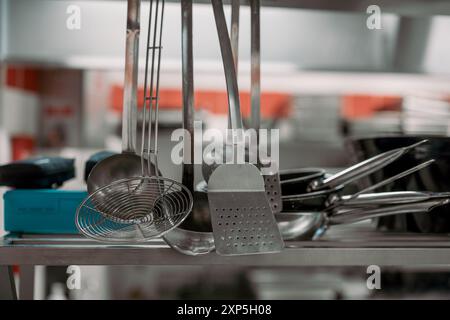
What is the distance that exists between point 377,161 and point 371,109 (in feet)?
6.99

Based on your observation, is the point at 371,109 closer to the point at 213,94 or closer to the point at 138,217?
the point at 213,94

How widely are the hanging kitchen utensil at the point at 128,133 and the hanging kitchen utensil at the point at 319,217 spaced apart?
170 millimetres

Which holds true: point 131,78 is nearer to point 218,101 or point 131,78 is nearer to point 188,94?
point 188,94

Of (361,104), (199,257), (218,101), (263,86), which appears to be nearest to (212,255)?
(199,257)

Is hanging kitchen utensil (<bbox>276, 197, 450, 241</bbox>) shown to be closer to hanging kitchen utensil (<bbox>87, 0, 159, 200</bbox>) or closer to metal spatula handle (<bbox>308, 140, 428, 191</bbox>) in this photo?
metal spatula handle (<bbox>308, 140, 428, 191</bbox>)

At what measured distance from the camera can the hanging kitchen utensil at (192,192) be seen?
542mm

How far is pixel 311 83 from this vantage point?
278cm

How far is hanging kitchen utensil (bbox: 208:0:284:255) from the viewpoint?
512 mm

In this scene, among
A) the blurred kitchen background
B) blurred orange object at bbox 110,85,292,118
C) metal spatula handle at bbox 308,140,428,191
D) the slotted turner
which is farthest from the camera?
blurred orange object at bbox 110,85,292,118

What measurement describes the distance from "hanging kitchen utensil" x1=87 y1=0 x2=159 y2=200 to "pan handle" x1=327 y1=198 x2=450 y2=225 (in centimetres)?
24

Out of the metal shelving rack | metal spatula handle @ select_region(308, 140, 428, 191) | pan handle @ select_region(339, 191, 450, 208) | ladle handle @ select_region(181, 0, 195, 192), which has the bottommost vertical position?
the metal shelving rack

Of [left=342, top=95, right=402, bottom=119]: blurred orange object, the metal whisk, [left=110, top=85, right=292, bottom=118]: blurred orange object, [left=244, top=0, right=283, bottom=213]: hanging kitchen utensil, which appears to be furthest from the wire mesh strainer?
[left=342, top=95, right=402, bottom=119]: blurred orange object
